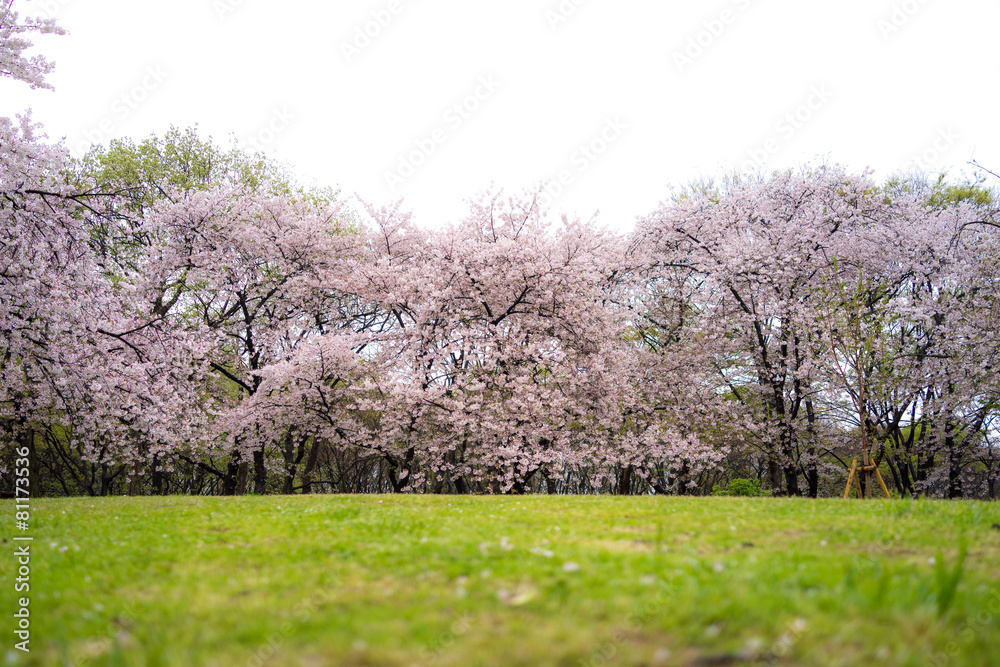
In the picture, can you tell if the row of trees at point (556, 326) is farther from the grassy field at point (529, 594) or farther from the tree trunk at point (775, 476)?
the grassy field at point (529, 594)

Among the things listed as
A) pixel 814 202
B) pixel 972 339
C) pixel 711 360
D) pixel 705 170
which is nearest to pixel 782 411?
pixel 711 360

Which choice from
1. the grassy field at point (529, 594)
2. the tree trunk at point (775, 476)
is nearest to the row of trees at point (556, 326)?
the tree trunk at point (775, 476)

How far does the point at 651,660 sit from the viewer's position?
10.4ft

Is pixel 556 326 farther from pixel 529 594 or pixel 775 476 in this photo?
pixel 529 594

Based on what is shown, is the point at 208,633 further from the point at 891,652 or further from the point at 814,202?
the point at 814,202

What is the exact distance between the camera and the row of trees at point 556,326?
2102cm

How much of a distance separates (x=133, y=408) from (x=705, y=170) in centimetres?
2954

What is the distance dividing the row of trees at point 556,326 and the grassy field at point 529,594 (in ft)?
41.3

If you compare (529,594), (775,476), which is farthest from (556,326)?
(529,594)

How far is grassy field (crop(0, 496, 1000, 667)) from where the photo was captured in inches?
130

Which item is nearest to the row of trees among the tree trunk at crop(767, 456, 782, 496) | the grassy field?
the tree trunk at crop(767, 456, 782, 496)

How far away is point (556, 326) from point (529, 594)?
18469mm

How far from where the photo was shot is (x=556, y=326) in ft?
73.6

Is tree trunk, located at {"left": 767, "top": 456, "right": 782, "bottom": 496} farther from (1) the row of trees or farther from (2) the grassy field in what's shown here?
(2) the grassy field
